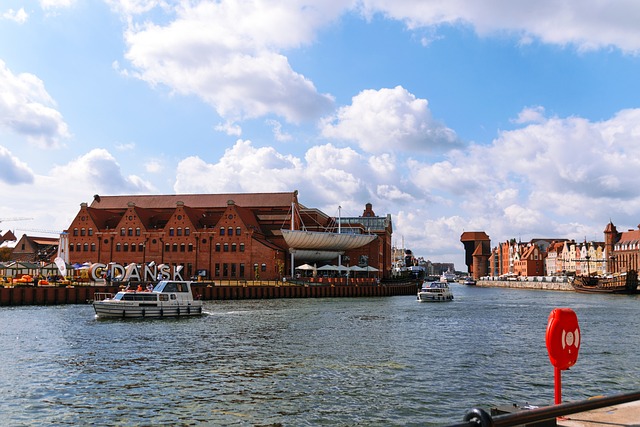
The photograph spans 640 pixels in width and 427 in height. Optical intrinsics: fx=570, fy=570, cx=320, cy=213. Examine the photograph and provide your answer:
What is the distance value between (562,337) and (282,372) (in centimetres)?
1862

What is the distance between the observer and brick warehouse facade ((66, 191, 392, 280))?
383 feet

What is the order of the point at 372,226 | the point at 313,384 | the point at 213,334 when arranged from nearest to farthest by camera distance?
the point at 313,384 < the point at 213,334 < the point at 372,226

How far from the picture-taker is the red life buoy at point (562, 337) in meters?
10.5

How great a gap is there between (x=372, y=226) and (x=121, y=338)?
122145 mm

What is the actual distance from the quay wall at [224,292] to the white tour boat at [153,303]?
16.7 ft

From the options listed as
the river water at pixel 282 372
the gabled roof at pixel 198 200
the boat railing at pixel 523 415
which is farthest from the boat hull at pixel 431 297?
the boat railing at pixel 523 415

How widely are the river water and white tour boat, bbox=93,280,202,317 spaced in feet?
9.45

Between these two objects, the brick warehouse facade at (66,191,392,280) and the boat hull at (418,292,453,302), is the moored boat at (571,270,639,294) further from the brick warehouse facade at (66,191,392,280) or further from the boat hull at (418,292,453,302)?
the boat hull at (418,292,453,302)

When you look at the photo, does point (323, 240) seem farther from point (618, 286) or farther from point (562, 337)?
point (562, 337)

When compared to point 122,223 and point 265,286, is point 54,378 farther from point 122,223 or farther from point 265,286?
point 122,223

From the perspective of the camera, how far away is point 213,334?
4238 centimetres

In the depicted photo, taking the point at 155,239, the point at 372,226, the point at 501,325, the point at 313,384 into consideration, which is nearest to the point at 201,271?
the point at 155,239

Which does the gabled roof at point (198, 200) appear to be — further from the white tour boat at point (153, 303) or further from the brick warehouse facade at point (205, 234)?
the white tour boat at point (153, 303)

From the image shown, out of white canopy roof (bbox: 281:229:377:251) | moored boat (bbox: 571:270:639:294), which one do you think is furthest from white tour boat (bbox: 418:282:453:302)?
moored boat (bbox: 571:270:639:294)
